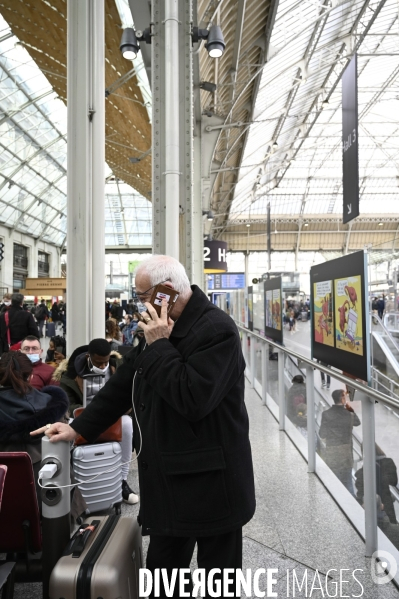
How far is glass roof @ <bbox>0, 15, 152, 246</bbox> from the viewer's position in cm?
2420

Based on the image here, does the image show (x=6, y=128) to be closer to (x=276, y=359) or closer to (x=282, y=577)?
(x=276, y=359)

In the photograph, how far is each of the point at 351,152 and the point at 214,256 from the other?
45.0 feet

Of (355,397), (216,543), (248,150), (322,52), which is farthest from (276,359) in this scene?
(248,150)

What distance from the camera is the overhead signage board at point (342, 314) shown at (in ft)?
10.4

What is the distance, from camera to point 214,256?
64.4 feet

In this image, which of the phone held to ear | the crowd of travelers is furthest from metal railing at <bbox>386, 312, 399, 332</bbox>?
the phone held to ear

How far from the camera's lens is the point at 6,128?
2795 centimetres

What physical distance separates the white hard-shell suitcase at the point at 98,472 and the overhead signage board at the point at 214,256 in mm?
16213

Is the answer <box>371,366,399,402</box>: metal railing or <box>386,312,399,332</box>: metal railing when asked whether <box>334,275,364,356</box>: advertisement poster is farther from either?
<box>386,312,399,332</box>: metal railing

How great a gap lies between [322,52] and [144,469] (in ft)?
67.3

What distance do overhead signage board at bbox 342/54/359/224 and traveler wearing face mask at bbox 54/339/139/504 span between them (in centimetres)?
386

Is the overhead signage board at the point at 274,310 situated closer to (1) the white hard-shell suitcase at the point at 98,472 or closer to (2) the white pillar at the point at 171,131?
(2) the white pillar at the point at 171,131

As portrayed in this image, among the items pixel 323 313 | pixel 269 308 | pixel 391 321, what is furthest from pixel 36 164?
pixel 323 313

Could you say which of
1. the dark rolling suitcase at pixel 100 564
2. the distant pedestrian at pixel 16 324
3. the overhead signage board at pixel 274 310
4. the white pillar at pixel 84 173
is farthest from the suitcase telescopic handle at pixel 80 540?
the distant pedestrian at pixel 16 324
